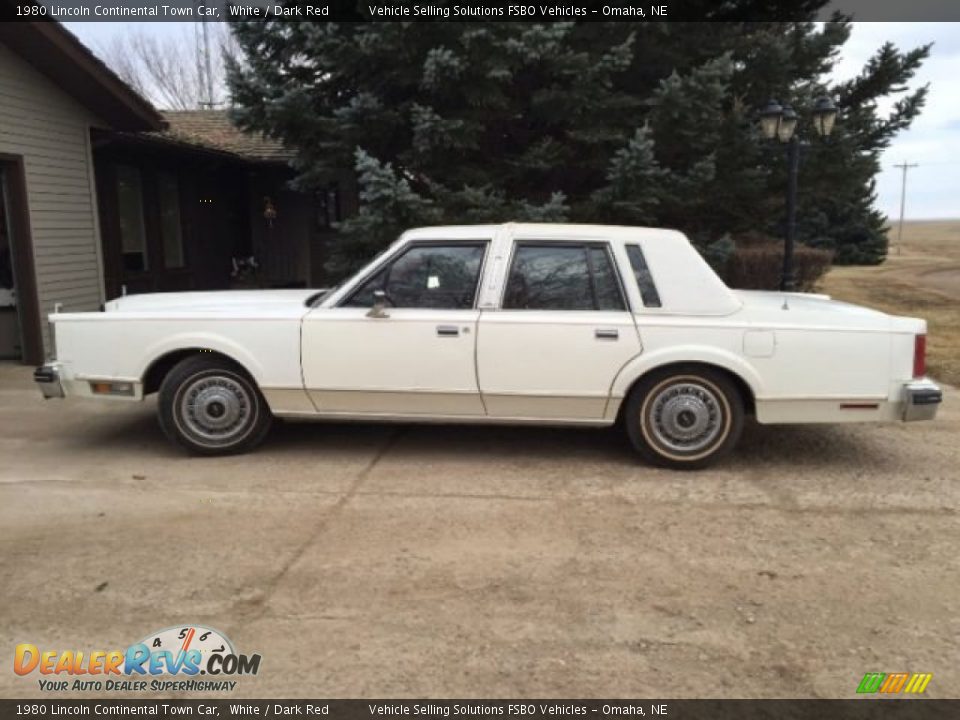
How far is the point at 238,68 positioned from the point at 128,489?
7.32 m

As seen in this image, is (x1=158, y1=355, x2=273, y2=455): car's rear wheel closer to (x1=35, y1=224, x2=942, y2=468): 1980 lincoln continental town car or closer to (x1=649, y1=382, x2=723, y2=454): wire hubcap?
(x1=35, y1=224, x2=942, y2=468): 1980 lincoln continental town car

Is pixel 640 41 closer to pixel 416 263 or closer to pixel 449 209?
pixel 449 209

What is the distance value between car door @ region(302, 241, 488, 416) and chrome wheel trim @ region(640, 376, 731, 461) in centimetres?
111

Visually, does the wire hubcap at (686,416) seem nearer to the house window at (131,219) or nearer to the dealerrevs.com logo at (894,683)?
the dealerrevs.com logo at (894,683)

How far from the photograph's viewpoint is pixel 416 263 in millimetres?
5312

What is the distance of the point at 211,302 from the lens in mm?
5734

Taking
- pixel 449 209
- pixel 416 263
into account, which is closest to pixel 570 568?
pixel 416 263

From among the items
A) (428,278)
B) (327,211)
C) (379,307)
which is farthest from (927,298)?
(379,307)

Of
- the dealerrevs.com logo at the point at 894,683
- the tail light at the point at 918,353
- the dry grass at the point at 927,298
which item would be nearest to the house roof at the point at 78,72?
the tail light at the point at 918,353

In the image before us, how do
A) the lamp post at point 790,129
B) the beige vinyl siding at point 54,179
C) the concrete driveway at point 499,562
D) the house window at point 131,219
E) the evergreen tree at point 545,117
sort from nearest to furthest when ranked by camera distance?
the concrete driveway at point 499,562
the beige vinyl siding at point 54,179
the evergreen tree at point 545,117
the lamp post at point 790,129
the house window at point 131,219

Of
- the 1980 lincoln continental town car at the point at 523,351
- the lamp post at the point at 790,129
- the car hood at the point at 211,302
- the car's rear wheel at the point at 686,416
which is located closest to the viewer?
the 1980 lincoln continental town car at the point at 523,351

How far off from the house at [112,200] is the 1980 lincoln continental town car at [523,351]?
2183mm

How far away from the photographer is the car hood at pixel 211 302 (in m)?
5.54
